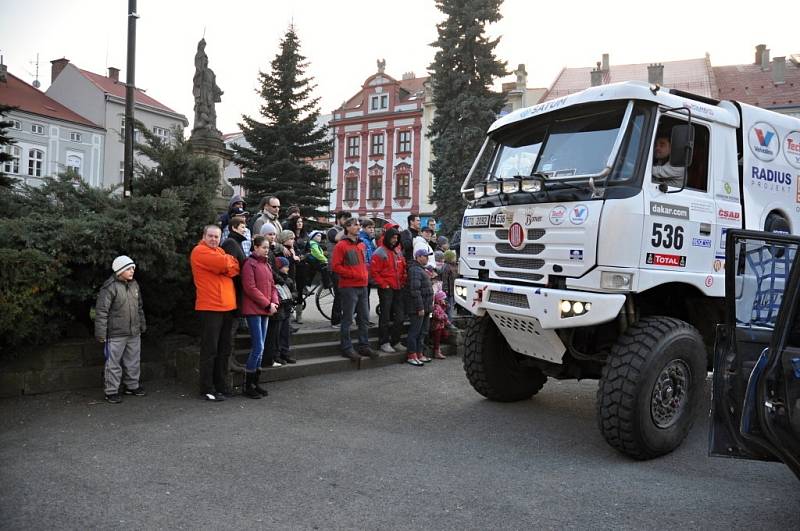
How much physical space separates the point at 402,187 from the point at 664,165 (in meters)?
45.3

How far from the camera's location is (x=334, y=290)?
34.5ft

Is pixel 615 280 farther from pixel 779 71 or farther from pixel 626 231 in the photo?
pixel 779 71

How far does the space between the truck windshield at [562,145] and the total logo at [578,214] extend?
35 centimetres

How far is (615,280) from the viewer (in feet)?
17.7

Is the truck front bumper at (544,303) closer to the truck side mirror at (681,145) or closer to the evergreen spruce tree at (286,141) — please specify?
the truck side mirror at (681,145)

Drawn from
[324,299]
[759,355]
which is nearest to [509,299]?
[759,355]

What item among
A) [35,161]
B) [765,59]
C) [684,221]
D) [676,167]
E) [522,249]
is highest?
[765,59]

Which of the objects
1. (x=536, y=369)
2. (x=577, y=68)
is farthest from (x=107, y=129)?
(x=536, y=369)

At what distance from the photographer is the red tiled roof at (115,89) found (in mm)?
51881

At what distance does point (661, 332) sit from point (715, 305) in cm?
98

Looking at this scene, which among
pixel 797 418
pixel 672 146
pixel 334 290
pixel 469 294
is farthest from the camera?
pixel 334 290

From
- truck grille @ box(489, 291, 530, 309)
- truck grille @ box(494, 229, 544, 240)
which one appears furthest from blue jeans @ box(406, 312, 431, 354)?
truck grille @ box(494, 229, 544, 240)

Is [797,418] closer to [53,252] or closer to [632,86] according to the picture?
[632,86]

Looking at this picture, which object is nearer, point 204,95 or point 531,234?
point 531,234
